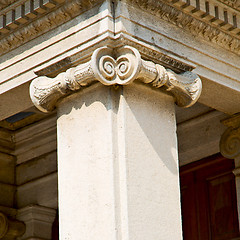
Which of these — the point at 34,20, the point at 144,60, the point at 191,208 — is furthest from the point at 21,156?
the point at 144,60

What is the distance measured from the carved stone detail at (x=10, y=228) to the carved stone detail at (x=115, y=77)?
16.8ft

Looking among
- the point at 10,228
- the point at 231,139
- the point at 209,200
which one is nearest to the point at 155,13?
the point at 231,139

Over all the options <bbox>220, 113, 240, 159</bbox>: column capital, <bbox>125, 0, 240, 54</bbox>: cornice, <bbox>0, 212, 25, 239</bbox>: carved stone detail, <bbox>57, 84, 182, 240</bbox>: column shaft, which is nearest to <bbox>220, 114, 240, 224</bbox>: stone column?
<bbox>220, 113, 240, 159</bbox>: column capital

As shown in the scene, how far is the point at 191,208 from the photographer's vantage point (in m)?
12.2

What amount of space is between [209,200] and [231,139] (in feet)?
4.64

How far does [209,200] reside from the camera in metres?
12.1

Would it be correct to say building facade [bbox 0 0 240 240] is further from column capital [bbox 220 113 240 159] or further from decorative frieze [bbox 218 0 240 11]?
column capital [bbox 220 113 240 159]

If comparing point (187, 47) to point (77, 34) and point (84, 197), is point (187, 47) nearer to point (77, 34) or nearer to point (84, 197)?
point (77, 34)

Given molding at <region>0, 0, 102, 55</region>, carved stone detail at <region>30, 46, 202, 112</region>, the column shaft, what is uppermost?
molding at <region>0, 0, 102, 55</region>

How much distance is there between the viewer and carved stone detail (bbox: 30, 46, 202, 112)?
8.28 metres

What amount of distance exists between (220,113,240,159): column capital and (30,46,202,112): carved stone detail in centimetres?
209

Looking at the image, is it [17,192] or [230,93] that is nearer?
[230,93]

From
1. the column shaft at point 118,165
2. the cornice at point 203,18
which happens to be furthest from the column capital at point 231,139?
the column shaft at point 118,165

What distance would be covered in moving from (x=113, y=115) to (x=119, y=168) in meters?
0.58
